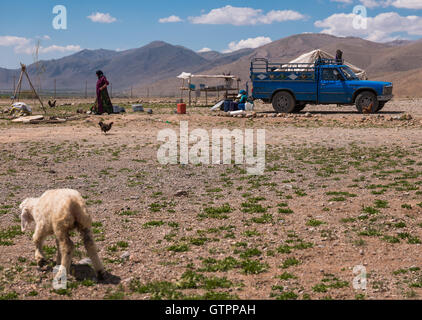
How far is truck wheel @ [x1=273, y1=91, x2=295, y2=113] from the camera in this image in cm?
2489

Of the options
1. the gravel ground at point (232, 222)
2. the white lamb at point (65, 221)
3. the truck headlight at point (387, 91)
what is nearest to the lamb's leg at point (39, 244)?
the white lamb at point (65, 221)

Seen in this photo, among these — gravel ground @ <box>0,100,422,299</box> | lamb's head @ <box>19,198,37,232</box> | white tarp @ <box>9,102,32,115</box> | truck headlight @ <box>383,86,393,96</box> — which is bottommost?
gravel ground @ <box>0,100,422,299</box>

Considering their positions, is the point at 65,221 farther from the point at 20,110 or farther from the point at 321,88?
the point at 20,110

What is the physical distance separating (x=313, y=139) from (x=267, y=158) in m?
4.00

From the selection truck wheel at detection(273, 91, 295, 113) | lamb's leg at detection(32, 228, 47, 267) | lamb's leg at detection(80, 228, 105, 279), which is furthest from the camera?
truck wheel at detection(273, 91, 295, 113)

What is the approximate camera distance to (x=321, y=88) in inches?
950

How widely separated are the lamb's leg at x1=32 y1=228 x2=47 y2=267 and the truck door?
20433 millimetres

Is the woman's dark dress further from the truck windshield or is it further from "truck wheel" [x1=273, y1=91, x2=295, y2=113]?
the truck windshield

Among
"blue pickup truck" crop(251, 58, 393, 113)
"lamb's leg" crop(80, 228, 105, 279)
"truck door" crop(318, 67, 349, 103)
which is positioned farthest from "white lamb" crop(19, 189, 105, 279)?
"truck door" crop(318, 67, 349, 103)

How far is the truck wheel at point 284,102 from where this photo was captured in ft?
81.7

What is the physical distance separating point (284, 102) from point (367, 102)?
408cm

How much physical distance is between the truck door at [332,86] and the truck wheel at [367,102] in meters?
0.69

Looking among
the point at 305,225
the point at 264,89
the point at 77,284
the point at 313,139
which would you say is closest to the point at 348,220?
the point at 305,225
